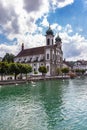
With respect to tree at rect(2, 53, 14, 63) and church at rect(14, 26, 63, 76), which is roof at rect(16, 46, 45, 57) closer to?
church at rect(14, 26, 63, 76)

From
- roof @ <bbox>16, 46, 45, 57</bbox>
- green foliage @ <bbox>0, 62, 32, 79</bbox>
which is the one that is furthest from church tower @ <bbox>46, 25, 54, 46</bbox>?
green foliage @ <bbox>0, 62, 32, 79</bbox>

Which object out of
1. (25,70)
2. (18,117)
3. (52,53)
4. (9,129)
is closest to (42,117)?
(18,117)

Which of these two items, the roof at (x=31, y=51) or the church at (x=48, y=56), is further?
the roof at (x=31, y=51)

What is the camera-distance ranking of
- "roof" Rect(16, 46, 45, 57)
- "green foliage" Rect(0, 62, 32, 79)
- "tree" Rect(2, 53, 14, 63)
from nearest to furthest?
"green foliage" Rect(0, 62, 32, 79) → "roof" Rect(16, 46, 45, 57) → "tree" Rect(2, 53, 14, 63)

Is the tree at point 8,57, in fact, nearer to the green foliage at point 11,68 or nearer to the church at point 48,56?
the church at point 48,56

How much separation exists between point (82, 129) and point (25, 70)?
61488mm

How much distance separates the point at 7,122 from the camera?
18484mm

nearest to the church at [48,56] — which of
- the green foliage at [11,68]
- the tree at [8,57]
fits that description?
the tree at [8,57]

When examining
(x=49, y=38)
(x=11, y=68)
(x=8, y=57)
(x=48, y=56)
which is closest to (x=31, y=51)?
(x=48, y=56)

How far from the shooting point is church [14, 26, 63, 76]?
4478 inches

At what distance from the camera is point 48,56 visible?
376 ft

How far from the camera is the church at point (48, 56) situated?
114 metres

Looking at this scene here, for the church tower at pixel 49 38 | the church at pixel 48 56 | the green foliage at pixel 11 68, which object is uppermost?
the church tower at pixel 49 38

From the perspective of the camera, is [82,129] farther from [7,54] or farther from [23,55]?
[7,54]
